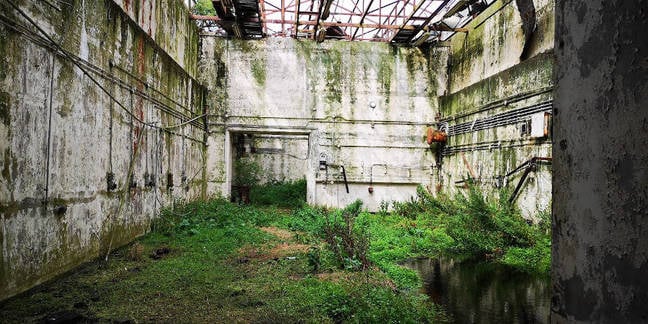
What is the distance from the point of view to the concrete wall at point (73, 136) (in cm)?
402

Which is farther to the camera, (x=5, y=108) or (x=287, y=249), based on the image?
(x=287, y=249)

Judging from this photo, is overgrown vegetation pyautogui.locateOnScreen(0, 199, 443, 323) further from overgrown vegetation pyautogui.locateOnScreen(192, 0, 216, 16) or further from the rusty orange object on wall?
overgrown vegetation pyautogui.locateOnScreen(192, 0, 216, 16)

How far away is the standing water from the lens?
15.5 feet

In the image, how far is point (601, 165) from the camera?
1.12 m

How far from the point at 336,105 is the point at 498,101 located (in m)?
5.41

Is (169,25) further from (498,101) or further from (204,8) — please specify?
Result: (204,8)

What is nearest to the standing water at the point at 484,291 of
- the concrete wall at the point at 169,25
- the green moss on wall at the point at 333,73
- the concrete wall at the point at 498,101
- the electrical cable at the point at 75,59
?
the concrete wall at the point at 498,101

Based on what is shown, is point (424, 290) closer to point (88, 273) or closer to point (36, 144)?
point (88, 273)

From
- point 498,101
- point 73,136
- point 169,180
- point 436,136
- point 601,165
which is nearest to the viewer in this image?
point 601,165

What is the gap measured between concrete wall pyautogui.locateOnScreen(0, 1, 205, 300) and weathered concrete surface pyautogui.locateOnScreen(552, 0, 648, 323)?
15.3 ft

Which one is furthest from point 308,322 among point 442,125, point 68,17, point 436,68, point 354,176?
point 436,68

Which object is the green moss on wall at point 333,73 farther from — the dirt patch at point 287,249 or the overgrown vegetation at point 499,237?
the dirt patch at point 287,249

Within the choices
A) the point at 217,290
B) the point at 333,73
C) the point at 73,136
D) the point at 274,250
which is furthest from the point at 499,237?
the point at 333,73

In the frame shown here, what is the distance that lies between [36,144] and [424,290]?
5208mm
